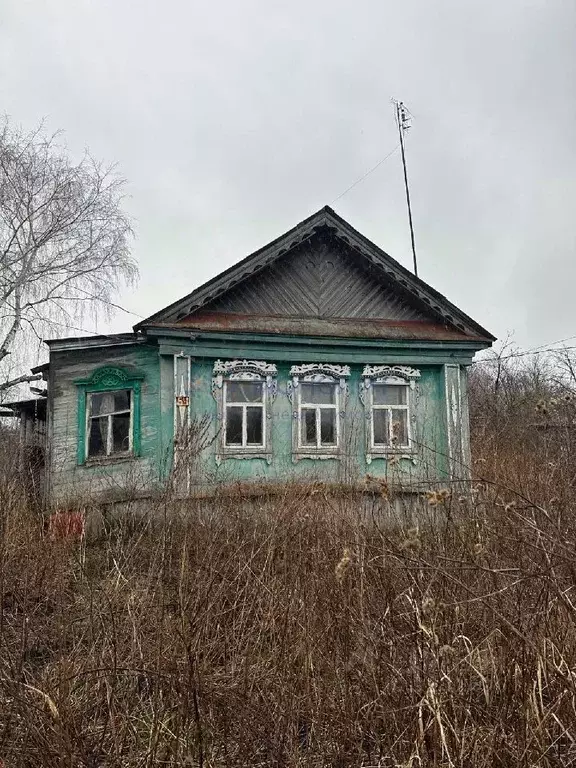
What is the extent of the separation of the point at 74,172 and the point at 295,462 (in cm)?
1354

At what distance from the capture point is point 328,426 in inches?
418

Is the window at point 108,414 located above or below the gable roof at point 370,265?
below

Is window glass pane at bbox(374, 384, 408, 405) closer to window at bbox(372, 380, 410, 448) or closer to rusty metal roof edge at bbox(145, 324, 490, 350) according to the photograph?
window at bbox(372, 380, 410, 448)

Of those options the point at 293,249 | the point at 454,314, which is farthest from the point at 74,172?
the point at 454,314

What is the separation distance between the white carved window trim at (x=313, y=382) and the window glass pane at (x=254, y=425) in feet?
1.84

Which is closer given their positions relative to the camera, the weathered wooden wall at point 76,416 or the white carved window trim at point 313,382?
the weathered wooden wall at point 76,416

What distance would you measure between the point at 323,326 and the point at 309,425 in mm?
1749

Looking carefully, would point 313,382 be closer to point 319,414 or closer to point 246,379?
point 319,414

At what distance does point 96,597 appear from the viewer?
3.90m

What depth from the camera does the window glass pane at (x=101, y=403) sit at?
10.3 m

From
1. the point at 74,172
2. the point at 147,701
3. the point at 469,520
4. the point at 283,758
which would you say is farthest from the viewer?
the point at 74,172

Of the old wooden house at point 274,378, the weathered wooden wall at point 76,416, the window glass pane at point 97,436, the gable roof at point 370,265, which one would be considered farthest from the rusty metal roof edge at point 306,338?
the window glass pane at point 97,436

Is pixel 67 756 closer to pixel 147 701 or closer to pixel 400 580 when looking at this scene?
pixel 147 701

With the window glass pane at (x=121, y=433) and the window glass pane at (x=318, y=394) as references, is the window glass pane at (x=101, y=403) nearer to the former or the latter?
the window glass pane at (x=121, y=433)
